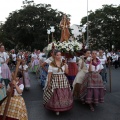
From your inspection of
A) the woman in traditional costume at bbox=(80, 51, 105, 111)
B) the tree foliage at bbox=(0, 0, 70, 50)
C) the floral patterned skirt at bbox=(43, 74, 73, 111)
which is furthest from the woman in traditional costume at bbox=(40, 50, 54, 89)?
the tree foliage at bbox=(0, 0, 70, 50)

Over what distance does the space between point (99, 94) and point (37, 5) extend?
34304mm

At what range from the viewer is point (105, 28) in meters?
32.6

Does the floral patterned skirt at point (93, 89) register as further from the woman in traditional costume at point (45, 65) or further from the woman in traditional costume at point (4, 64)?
the woman in traditional costume at point (4, 64)

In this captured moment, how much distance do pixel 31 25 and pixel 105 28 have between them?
12.4m

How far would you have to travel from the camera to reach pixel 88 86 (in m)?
6.02

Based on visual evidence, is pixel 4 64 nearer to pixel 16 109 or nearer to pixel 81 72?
pixel 81 72

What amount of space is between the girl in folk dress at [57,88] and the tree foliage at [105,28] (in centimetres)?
2700

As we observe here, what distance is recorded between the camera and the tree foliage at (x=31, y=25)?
35.8m

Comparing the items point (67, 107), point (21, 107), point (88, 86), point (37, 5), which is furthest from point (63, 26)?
point (37, 5)

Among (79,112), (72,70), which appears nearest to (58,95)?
(79,112)

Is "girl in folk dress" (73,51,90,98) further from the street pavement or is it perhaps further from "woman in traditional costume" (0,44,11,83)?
"woman in traditional costume" (0,44,11,83)

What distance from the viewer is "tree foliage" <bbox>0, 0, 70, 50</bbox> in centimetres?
3584

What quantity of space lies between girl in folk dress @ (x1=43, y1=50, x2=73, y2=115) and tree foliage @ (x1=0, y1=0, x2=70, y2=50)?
2966 cm

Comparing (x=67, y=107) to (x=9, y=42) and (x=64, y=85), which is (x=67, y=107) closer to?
(x=64, y=85)
